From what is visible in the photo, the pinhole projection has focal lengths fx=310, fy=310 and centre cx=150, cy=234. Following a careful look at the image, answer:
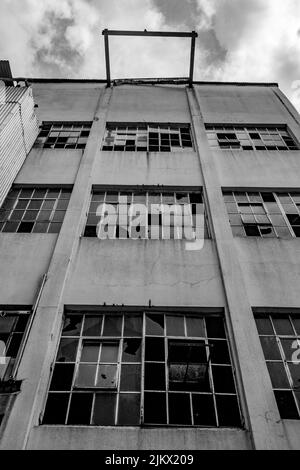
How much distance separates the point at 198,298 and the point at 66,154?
6.09 meters

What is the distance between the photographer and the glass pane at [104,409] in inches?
189

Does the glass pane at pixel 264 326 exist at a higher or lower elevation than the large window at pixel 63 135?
lower

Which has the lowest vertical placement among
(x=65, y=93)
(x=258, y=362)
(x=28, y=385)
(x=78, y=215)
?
(x=28, y=385)

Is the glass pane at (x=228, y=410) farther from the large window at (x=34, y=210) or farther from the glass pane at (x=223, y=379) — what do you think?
the large window at (x=34, y=210)

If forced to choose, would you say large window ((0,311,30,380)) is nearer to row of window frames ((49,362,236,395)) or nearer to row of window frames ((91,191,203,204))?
row of window frames ((49,362,236,395))

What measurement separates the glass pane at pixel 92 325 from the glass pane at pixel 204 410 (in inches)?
82.0

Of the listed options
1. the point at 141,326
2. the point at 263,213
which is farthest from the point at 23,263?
the point at 263,213

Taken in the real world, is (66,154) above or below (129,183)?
above

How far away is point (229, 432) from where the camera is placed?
15.0 feet

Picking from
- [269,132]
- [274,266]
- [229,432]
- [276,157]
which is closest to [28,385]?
[229,432]

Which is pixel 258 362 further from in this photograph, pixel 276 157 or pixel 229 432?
pixel 276 157

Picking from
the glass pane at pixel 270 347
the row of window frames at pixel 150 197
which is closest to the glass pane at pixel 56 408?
the glass pane at pixel 270 347

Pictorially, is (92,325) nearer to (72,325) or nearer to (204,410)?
(72,325)

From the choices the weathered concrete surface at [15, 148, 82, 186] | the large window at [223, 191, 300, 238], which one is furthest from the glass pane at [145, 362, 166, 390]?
the weathered concrete surface at [15, 148, 82, 186]
